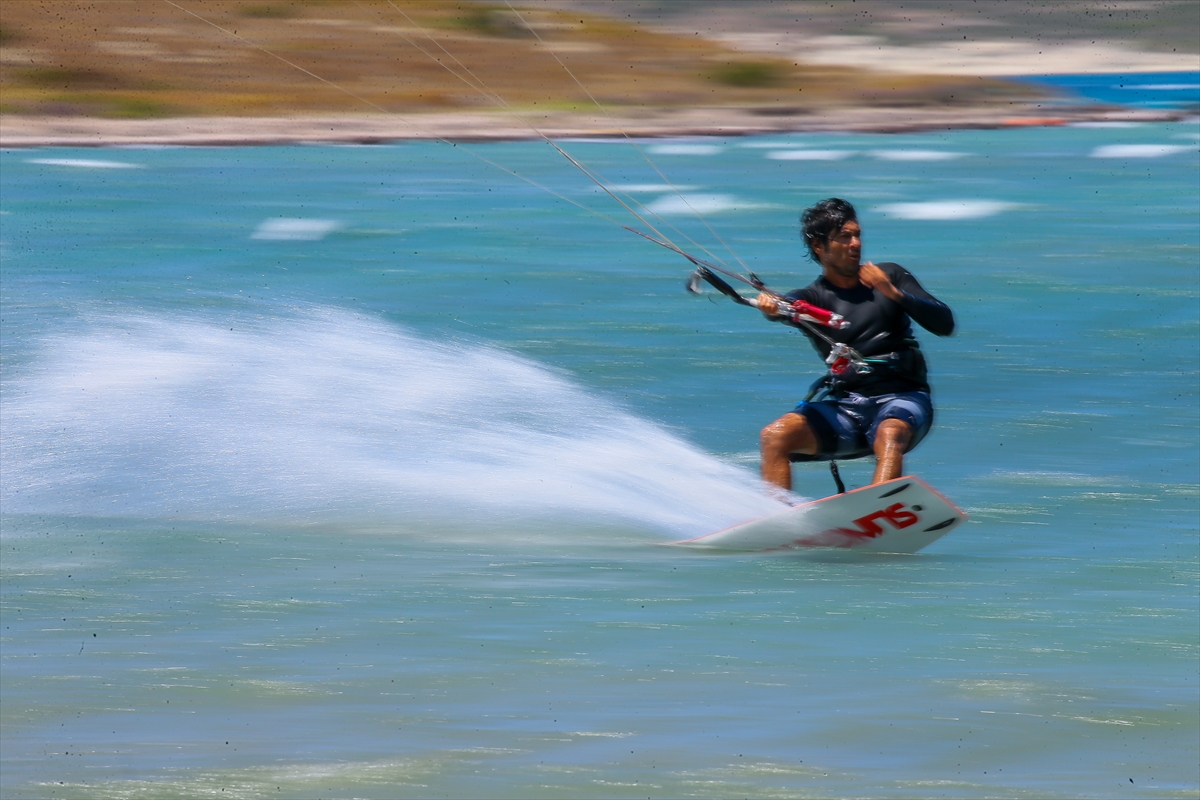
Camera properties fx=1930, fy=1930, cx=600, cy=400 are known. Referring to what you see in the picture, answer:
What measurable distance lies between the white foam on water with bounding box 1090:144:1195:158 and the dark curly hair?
22667 mm

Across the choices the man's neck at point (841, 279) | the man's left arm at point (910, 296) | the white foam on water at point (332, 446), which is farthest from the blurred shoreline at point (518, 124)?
the man's left arm at point (910, 296)

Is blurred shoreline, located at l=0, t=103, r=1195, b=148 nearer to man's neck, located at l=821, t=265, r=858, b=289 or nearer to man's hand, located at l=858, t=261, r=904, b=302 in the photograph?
man's neck, located at l=821, t=265, r=858, b=289

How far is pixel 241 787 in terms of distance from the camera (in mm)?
4371

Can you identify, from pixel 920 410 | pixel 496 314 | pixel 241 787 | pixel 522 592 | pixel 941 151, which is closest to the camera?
pixel 241 787

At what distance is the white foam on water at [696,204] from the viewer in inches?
914

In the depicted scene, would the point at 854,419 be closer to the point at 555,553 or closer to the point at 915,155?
the point at 555,553

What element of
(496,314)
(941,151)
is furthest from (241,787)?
(941,151)

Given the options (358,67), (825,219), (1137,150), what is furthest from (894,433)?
(358,67)

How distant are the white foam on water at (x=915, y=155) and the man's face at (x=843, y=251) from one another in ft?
73.4

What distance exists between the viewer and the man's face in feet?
21.7

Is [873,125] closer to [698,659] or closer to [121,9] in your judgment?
[121,9]

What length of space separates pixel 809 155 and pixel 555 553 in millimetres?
22700

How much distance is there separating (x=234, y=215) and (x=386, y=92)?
13391mm

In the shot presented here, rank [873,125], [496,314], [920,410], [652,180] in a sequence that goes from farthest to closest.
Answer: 1. [873,125]
2. [652,180]
3. [496,314]
4. [920,410]
